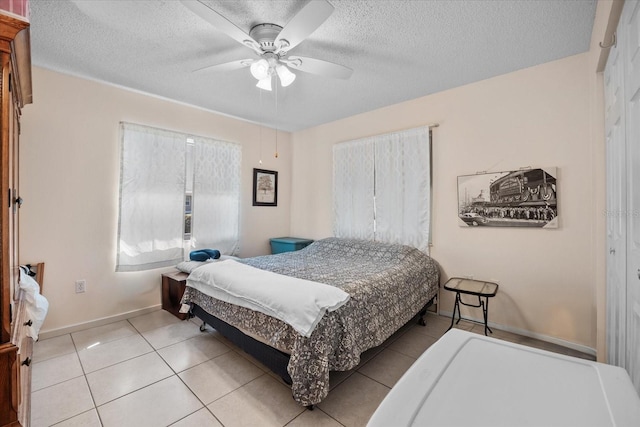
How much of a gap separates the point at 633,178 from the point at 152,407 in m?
2.77

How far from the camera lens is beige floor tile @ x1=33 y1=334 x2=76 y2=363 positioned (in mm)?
2283

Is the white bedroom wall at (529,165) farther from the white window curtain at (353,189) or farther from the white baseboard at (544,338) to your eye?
the white window curtain at (353,189)

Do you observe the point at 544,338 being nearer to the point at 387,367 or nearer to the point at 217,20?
the point at 387,367

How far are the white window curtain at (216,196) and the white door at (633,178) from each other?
3741mm

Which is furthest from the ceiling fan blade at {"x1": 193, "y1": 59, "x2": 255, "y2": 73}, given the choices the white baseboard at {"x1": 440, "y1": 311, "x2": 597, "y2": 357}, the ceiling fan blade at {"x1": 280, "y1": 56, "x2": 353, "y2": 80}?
the white baseboard at {"x1": 440, "y1": 311, "x2": 597, "y2": 357}

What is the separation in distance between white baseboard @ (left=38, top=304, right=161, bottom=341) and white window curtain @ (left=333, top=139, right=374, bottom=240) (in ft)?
8.47

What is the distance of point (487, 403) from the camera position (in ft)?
2.05

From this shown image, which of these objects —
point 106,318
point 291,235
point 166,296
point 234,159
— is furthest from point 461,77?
point 106,318

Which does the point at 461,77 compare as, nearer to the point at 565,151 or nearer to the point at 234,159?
the point at 565,151

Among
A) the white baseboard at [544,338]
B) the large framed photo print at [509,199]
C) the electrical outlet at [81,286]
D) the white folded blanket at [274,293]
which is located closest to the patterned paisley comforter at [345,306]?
the white folded blanket at [274,293]

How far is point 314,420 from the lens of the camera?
1643 millimetres

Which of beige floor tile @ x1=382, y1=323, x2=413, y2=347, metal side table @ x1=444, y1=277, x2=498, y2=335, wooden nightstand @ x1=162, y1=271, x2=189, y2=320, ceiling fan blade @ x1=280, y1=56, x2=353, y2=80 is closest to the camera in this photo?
ceiling fan blade @ x1=280, y1=56, x2=353, y2=80

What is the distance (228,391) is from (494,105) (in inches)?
136

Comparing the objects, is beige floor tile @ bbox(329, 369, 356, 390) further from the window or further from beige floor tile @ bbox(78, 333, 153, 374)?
the window
